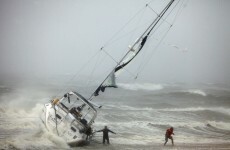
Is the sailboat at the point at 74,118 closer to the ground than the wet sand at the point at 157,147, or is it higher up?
higher up

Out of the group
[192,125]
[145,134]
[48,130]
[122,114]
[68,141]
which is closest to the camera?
[68,141]

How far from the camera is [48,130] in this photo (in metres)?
16.3

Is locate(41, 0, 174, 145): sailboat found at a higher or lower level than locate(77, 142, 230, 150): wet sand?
higher

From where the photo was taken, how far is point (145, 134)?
70.8 ft

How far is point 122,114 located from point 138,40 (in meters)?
15.7

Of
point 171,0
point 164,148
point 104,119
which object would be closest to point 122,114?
point 104,119

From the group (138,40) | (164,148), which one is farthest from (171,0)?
(164,148)

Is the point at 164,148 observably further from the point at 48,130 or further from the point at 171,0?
the point at 171,0

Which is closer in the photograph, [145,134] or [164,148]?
[164,148]

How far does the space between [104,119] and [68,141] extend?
40.7 ft

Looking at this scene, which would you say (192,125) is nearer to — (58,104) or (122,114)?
(122,114)

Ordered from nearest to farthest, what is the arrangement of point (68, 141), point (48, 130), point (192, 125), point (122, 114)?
point (68, 141), point (48, 130), point (192, 125), point (122, 114)

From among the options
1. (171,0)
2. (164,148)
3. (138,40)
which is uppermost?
(171,0)

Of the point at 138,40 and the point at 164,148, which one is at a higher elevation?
the point at 138,40
